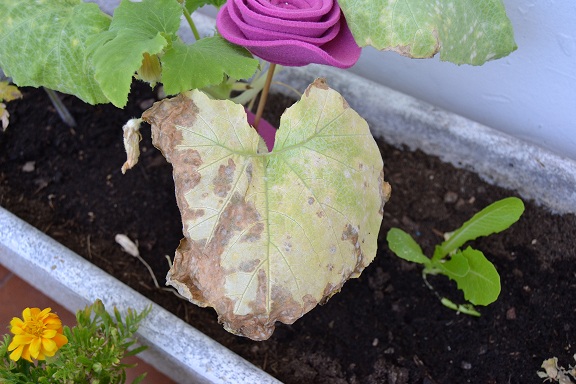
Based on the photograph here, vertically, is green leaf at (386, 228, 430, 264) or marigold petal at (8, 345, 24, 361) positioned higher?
marigold petal at (8, 345, 24, 361)

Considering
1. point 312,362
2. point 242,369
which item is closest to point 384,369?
point 312,362

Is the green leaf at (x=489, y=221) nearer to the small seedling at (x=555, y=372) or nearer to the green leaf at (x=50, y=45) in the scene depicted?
the small seedling at (x=555, y=372)

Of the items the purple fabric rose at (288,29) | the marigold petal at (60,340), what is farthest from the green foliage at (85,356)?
the purple fabric rose at (288,29)

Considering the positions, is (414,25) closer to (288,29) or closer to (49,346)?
(288,29)

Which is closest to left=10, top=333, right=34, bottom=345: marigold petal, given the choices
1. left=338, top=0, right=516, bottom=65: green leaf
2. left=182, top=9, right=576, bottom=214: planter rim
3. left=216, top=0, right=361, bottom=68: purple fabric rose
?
left=216, top=0, right=361, bottom=68: purple fabric rose

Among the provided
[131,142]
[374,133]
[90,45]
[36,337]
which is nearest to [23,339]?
[36,337]

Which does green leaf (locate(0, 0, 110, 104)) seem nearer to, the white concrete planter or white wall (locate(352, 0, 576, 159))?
the white concrete planter
